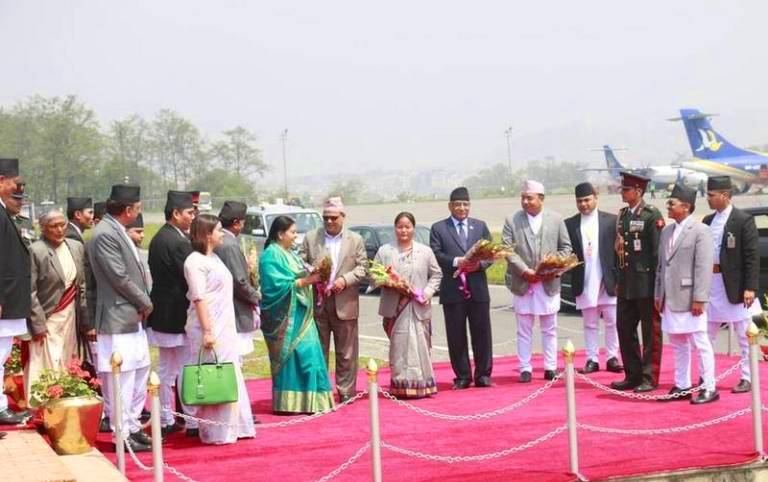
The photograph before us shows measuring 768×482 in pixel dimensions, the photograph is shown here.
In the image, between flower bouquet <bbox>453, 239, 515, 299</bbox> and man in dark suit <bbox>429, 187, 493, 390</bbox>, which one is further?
man in dark suit <bbox>429, 187, 493, 390</bbox>

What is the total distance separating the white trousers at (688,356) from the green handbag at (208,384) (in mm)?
3691

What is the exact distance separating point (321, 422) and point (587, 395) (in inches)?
92.8

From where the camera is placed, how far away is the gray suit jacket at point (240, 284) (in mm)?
9891

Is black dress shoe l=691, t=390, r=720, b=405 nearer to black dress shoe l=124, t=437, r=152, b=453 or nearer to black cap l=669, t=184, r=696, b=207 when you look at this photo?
black cap l=669, t=184, r=696, b=207

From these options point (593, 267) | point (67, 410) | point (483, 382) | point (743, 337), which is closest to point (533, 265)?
point (593, 267)

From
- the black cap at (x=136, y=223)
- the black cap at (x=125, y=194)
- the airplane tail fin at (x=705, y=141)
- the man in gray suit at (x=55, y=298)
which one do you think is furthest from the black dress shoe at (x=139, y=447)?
the airplane tail fin at (x=705, y=141)

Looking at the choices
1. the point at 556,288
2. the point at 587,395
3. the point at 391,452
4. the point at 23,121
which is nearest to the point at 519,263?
the point at 556,288

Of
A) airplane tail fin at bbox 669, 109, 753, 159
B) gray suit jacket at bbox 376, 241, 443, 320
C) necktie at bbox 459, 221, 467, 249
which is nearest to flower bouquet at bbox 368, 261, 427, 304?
gray suit jacket at bbox 376, 241, 443, 320

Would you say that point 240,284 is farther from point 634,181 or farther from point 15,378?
point 634,181

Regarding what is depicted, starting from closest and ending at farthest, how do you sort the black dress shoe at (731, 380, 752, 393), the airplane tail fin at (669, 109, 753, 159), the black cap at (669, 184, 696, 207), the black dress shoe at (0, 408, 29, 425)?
the black dress shoe at (0, 408, 29, 425)
the black cap at (669, 184, 696, 207)
the black dress shoe at (731, 380, 752, 393)
the airplane tail fin at (669, 109, 753, 159)

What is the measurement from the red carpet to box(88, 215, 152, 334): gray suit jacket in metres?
0.96

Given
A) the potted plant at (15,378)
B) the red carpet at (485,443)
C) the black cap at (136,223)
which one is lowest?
the red carpet at (485,443)

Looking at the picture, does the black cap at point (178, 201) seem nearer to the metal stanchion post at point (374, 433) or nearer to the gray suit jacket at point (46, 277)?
the gray suit jacket at point (46, 277)

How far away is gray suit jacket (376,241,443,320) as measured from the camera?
1085cm
